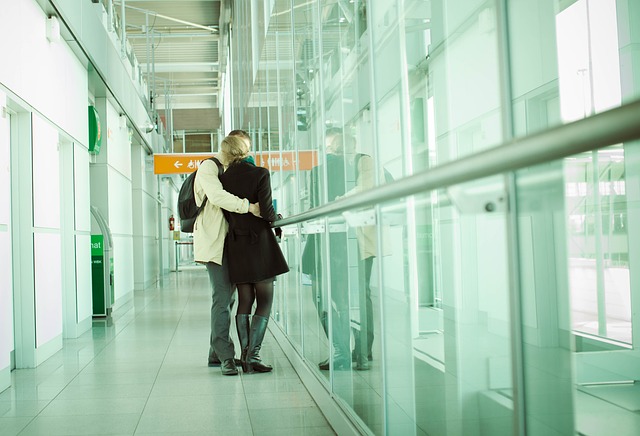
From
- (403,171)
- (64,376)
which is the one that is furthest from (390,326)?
(64,376)

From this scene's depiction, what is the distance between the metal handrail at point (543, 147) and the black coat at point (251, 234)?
2.95 m

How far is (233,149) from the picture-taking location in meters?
4.67

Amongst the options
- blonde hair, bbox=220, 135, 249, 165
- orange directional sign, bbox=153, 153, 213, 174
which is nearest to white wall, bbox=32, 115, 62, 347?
blonde hair, bbox=220, 135, 249, 165

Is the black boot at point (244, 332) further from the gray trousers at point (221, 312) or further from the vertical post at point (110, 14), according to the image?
the vertical post at point (110, 14)

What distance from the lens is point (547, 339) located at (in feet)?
3.72

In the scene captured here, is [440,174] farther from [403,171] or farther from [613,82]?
[403,171]

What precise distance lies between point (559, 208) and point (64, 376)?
4236 mm

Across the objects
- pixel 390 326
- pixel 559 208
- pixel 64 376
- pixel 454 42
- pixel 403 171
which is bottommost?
pixel 64 376

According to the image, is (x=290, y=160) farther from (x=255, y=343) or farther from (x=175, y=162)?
(x=175, y=162)

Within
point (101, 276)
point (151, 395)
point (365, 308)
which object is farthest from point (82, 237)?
point (365, 308)

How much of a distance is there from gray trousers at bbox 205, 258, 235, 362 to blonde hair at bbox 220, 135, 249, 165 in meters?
0.66

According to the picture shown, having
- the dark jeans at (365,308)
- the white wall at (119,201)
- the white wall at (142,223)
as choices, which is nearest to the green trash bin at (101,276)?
the white wall at (119,201)

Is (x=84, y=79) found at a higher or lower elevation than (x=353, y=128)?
higher

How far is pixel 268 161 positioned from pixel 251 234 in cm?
226
